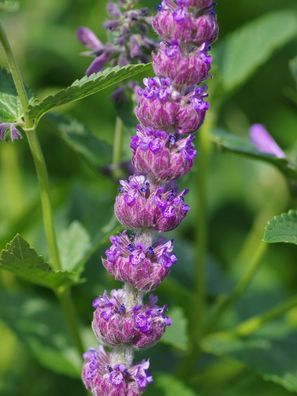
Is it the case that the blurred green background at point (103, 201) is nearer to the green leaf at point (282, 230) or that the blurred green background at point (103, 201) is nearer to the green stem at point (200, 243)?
the green stem at point (200, 243)

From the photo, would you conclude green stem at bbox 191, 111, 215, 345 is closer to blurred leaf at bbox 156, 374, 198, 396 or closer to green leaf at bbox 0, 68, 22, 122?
blurred leaf at bbox 156, 374, 198, 396

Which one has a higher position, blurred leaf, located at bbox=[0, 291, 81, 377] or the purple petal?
the purple petal

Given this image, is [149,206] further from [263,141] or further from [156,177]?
[263,141]

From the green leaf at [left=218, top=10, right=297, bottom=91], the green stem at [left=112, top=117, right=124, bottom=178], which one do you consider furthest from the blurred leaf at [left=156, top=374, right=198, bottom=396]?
the green leaf at [left=218, top=10, right=297, bottom=91]

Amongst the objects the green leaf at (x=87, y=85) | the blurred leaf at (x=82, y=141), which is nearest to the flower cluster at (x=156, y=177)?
the green leaf at (x=87, y=85)

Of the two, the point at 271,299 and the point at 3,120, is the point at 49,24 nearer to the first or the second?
the point at 271,299

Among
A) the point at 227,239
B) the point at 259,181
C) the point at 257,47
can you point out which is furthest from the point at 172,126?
the point at 227,239
